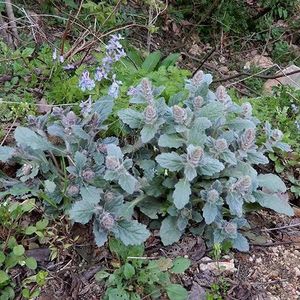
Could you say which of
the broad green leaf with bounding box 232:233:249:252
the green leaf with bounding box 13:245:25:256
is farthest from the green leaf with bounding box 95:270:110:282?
the broad green leaf with bounding box 232:233:249:252

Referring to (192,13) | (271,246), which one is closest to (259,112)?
(271,246)

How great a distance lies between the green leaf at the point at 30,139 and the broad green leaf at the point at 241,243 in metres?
0.91

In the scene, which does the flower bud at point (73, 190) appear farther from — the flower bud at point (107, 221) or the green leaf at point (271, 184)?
the green leaf at point (271, 184)

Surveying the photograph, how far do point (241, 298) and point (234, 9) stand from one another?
3330mm

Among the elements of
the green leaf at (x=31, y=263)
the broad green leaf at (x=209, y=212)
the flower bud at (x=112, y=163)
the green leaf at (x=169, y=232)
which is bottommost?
the green leaf at (x=31, y=263)

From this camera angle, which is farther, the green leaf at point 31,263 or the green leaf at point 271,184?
the green leaf at point 271,184

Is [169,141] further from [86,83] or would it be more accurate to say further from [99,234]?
[86,83]

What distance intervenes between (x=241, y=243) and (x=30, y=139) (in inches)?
39.7

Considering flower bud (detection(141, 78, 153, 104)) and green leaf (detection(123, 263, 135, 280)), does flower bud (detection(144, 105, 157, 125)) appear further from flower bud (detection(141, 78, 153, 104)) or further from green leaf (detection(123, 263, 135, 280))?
green leaf (detection(123, 263, 135, 280))

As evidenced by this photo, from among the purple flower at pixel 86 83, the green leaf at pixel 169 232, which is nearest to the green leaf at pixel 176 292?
the green leaf at pixel 169 232

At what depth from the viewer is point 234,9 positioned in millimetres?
4777

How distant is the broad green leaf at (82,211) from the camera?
1970 mm

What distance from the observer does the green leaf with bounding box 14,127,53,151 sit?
220cm

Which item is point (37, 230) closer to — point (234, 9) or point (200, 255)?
point (200, 255)
